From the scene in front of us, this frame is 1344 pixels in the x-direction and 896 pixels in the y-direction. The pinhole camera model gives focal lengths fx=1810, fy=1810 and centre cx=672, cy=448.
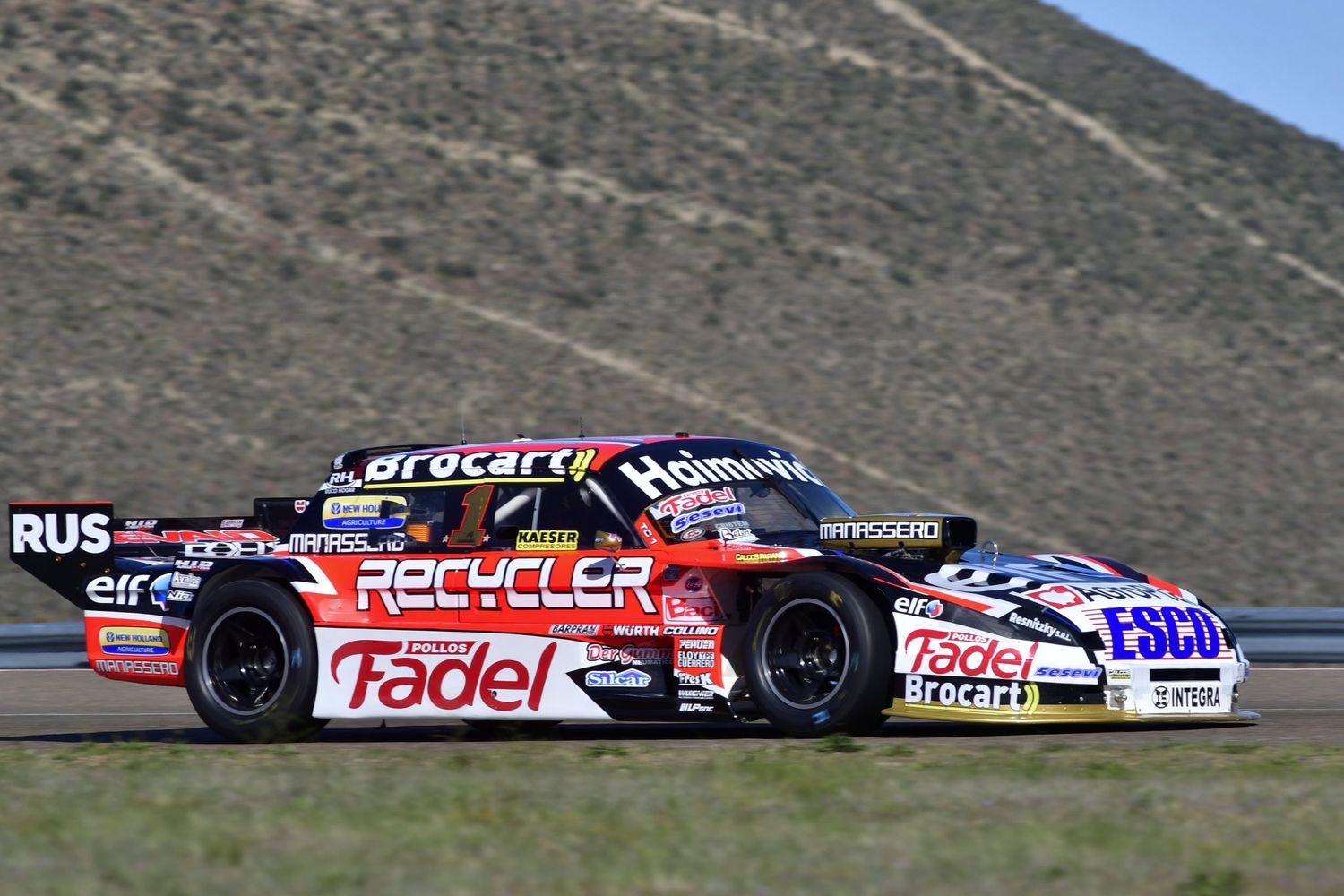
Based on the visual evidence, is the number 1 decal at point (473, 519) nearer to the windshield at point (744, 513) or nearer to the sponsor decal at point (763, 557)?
the windshield at point (744, 513)

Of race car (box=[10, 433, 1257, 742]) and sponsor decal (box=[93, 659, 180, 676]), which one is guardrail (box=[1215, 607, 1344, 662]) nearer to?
race car (box=[10, 433, 1257, 742])

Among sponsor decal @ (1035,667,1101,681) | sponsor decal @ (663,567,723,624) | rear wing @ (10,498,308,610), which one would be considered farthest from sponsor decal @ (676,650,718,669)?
rear wing @ (10,498,308,610)

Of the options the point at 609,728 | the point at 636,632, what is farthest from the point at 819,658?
the point at 609,728

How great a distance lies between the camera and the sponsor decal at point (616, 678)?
8305 mm

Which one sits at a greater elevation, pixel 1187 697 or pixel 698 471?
pixel 698 471

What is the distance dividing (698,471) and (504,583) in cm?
110

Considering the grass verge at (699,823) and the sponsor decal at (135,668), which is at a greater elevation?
the grass verge at (699,823)

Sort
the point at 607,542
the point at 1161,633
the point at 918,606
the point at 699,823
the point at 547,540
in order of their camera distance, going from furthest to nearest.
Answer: the point at 547,540 → the point at 607,542 → the point at 1161,633 → the point at 918,606 → the point at 699,823

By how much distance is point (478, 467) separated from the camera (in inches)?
355

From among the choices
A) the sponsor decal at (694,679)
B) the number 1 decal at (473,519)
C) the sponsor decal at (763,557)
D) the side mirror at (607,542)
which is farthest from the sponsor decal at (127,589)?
the sponsor decal at (763,557)

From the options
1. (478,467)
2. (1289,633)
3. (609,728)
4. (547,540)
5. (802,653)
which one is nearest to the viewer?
(802,653)

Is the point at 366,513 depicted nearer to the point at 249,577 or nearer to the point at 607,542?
the point at 249,577

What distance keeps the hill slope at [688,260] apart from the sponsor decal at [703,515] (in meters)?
12.1

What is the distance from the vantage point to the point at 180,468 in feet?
73.7
